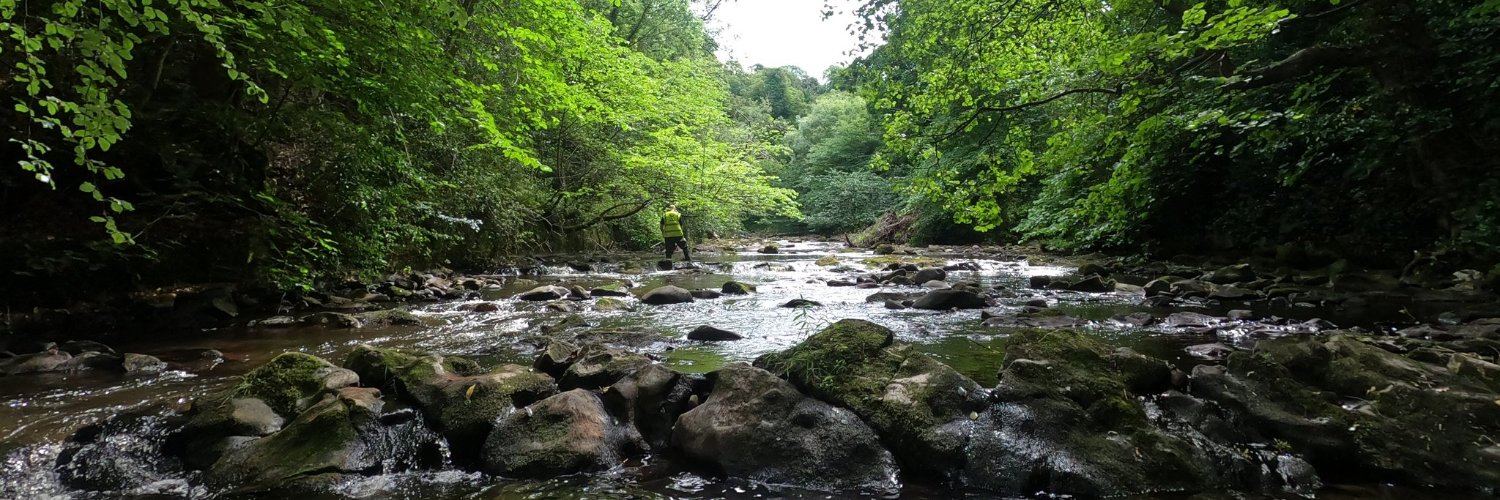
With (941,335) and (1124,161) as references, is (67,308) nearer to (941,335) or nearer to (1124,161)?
(941,335)

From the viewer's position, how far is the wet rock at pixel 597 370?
3646mm

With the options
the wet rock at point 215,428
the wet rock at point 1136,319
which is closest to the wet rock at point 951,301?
the wet rock at point 1136,319

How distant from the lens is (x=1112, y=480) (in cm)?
244

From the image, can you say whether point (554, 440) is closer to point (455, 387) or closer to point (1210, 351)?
point (455, 387)

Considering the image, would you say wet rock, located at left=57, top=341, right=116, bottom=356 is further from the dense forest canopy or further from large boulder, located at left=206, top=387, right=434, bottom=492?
large boulder, located at left=206, top=387, right=434, bottom=492

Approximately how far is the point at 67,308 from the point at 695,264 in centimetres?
1117

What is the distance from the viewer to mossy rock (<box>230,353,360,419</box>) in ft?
11.1

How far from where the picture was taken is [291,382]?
11.6ft

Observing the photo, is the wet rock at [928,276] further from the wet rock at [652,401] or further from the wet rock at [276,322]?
the wet rock at [276,322]

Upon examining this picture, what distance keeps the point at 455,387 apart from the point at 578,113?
7618mm

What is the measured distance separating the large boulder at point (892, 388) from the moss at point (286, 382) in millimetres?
2704

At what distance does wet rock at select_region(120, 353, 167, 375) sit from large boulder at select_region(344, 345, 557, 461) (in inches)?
69.6

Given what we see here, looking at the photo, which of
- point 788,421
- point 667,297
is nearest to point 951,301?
point 667,297

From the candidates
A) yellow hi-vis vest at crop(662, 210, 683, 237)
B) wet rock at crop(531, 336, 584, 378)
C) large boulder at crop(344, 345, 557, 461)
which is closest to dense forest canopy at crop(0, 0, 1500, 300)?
large boulder at crop(344, 345, 557, 461)
